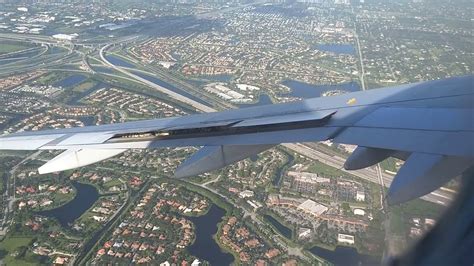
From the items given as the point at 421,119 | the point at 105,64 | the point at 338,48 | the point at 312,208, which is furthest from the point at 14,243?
the point at 338,48

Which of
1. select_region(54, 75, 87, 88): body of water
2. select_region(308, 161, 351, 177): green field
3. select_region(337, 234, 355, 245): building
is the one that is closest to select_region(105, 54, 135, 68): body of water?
select_region(54, 75, 87, 88): body of water

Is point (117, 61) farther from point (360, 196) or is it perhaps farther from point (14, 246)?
point (360, 196)

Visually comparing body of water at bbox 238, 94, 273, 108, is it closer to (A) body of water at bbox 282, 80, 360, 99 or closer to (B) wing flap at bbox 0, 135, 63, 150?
(A) body of water at bbox 282, 80, 360, 99

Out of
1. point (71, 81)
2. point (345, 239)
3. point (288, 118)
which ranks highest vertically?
point (288, 118)

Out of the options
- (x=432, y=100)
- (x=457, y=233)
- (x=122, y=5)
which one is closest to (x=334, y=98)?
(x=432, y=100)

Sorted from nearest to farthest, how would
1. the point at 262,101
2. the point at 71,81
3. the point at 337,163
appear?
the point at 337,163, the point at 262,101, the point at 71,81

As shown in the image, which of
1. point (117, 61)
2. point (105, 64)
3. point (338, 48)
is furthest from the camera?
point (338, 48)

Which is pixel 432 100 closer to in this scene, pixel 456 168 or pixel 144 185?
pixel 456 168
